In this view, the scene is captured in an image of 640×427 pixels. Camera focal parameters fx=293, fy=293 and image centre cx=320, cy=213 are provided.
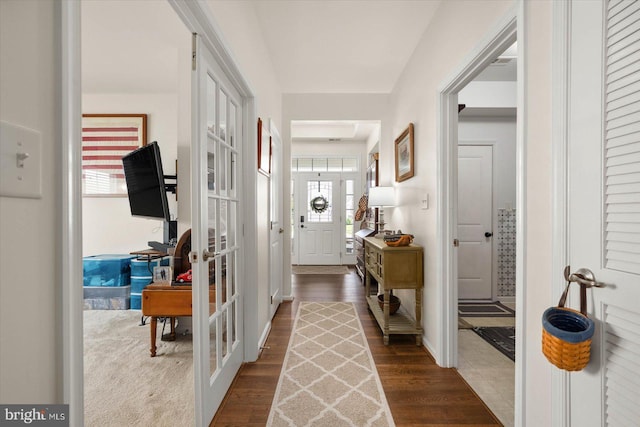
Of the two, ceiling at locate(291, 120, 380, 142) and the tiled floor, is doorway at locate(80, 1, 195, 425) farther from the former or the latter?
ceiling at locate(291, 120, 380, 142)

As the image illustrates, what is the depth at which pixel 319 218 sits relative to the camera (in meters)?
6.44

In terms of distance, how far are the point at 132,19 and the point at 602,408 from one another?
11.4ft

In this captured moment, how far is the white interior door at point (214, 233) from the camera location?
1.43 meters

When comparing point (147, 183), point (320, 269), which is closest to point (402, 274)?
point (147, 183)

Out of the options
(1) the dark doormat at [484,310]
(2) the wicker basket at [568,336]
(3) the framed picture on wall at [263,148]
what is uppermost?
(3) the framed picture on wall at [263,148]

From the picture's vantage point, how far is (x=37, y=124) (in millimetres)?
565

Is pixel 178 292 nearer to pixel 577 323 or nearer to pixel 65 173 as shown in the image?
pixel 65 173

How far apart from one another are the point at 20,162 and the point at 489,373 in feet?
8.62

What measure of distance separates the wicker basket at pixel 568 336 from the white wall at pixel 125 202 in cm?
371

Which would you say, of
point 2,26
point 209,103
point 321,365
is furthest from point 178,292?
point 2,26

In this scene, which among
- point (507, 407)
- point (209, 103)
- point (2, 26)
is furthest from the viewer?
point (507, 407)

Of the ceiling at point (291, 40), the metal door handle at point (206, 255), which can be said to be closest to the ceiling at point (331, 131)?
the ceiling at point (291, 40)

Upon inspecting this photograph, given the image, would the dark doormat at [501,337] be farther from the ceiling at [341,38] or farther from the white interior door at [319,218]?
the white interior door at [319,218]

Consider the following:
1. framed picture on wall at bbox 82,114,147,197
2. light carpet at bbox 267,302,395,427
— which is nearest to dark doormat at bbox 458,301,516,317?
light carpet at bbox 267,302,395,427
